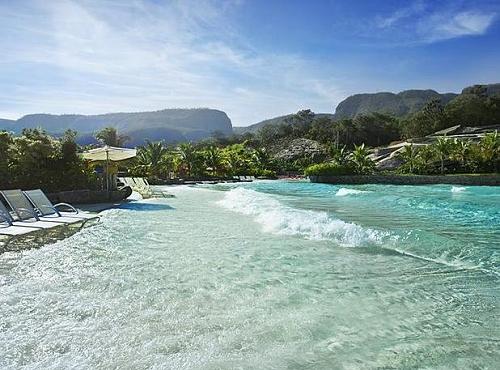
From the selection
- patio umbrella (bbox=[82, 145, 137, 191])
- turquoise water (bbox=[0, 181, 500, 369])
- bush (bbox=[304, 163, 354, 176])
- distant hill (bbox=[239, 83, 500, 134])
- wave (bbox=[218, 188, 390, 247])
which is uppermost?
distant hill (bbox=[239, 83, 500, 134])

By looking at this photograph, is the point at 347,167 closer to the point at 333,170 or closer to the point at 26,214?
the point at 333,170

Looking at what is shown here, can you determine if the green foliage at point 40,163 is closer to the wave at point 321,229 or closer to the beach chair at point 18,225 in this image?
the beach chair at point 18,225

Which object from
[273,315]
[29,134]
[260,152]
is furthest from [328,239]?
[260,152]

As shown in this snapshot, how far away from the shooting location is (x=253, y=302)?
482cm

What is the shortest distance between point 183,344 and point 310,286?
228 cm

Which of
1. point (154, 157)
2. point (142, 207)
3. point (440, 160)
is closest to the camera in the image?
point (142, 207)

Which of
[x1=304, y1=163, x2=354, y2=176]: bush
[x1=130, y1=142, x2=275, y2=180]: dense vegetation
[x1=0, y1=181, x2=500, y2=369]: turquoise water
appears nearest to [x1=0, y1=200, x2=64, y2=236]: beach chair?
[x1=0, y1=181, x2=500, y2=369]: turquoise water

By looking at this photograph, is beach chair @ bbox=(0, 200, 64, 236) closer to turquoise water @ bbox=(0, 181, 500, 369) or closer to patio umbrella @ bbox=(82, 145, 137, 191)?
turquoise water @ bbox=(0, 181, 500, 369)

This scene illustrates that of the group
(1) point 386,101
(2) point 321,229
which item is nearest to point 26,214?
(2) point 321,229

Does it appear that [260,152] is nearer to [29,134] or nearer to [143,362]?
[29,134]

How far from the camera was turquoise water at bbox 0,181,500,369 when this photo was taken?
11.4 feet

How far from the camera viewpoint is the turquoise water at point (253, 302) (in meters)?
3.49

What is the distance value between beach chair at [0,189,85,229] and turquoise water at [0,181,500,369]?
114cm

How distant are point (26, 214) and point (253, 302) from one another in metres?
7.24
